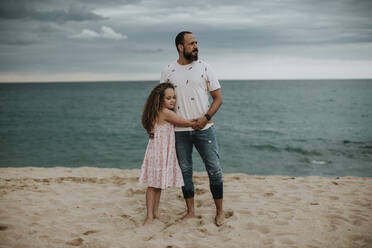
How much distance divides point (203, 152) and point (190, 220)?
108 cm

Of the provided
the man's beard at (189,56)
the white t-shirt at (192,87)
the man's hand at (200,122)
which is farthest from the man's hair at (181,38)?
the man's hand at (200,122)

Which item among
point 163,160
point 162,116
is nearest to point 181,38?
Answer: point 162,116

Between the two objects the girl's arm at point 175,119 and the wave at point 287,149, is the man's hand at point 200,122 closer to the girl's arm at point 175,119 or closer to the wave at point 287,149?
the girl's arm at point 175,119

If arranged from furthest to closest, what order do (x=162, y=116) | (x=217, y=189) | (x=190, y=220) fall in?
(x=190, y=220) < (x=217, y=189) < (x=162, y=116)

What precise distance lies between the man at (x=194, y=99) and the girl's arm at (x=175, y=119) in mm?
95

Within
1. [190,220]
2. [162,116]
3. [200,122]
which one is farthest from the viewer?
[190,220]

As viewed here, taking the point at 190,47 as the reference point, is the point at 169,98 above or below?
below

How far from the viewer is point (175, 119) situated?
3896 millimetres

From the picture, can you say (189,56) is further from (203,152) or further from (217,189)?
(217,189)

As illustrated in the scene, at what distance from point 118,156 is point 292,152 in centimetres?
911

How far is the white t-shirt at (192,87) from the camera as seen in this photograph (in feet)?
12.8

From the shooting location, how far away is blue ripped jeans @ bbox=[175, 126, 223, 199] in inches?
157

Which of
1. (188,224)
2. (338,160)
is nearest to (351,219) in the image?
(188,224)

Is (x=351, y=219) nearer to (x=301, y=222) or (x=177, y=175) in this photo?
(x=301, y=222)
